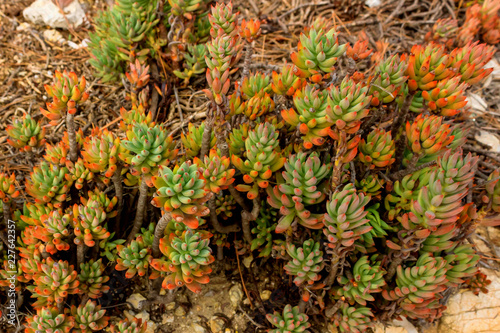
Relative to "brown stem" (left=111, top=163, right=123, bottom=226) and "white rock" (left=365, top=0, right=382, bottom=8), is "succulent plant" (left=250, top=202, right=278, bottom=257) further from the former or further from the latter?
"white rock" (left=365, top=0, right=382, bottom=8)

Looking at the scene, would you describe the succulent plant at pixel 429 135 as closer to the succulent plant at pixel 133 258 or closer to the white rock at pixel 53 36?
the succulent plant at pixel 133 258

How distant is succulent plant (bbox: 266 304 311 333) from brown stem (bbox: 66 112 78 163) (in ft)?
4.50

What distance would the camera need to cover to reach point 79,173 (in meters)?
2.08

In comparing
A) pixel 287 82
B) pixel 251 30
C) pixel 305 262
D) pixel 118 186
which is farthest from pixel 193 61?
pixel 305 262

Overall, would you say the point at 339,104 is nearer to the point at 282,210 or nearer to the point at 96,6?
the point at 282,210

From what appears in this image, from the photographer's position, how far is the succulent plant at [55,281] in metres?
1.85

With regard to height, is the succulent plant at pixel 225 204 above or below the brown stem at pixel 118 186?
below

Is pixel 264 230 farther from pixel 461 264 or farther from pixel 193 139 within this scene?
pixel 461 264

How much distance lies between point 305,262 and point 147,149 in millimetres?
942

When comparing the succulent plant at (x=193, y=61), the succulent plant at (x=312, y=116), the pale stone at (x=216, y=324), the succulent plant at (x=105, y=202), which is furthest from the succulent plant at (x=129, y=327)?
the succulent plant at (x=193, y=61)

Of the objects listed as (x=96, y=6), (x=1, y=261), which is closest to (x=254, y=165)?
(x=1, y=261)

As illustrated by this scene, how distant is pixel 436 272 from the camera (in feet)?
6.19

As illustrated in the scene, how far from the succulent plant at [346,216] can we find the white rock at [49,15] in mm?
2917

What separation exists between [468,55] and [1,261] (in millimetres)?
2759
